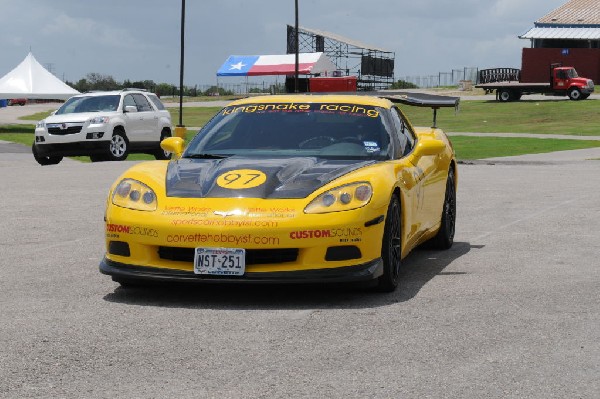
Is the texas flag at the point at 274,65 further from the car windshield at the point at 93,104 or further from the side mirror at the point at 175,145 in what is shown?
the side mirror at the point at 175,145

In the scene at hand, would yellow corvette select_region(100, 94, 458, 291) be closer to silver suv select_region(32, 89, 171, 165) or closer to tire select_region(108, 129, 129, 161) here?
silver suv select_region(32, 89, 171, 165)

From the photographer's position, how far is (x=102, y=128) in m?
24.9

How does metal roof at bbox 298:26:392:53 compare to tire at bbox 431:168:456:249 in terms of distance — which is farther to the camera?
metal roof at bbox 298:26:392:53

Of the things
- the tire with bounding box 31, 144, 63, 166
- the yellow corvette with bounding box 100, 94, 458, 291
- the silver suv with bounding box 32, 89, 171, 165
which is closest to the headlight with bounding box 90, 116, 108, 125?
the silver suv with bounding box 32, 89, 171, 165

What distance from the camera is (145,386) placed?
502 cm

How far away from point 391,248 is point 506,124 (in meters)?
38.4

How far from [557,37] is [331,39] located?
16.0m

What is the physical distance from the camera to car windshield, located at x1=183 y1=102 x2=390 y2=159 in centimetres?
838

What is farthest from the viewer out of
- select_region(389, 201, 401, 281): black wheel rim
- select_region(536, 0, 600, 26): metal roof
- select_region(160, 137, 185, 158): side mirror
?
select_region(536, 0, 600, 26): metal roof

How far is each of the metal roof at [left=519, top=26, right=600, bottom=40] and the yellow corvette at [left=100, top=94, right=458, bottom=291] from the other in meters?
63.6

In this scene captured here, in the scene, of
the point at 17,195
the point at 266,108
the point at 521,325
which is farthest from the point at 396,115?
the point at 17,195

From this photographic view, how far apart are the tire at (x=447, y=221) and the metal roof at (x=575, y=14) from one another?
6375 centimetres

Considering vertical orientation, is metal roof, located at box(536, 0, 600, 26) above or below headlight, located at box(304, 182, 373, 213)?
above

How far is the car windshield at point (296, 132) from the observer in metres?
8.38
